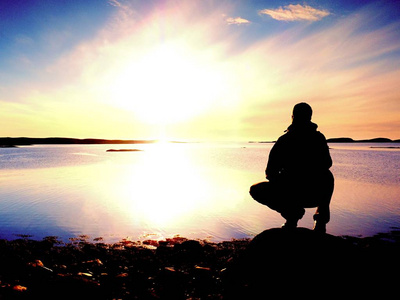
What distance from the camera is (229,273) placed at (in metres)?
6.46

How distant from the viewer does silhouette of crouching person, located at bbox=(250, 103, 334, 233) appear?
6004mm

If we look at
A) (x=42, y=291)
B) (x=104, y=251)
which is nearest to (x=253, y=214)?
(x=104, y=251)

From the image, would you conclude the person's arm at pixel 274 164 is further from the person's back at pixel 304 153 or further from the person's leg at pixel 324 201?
the person's leg at pixel 324 201

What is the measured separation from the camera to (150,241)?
10664 millimetres

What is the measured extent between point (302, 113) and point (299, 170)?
1.46 meters

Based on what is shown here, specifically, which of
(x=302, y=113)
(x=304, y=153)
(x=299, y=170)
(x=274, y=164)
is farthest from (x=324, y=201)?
(x=302, y=113)

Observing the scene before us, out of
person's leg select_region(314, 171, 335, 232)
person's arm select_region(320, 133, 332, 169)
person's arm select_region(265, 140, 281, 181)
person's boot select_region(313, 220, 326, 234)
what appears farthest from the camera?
person's boot select_region(313, 220, 326, 234)

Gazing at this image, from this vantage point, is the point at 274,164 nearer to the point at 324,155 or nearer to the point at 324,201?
the point at 324,155

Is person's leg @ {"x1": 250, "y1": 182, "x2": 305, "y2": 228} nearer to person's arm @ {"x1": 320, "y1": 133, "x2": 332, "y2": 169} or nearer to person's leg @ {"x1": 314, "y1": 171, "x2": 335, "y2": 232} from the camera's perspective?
person's leg @ {"x1": 314, "y1": 171, "x2": 335, "y2": 232}

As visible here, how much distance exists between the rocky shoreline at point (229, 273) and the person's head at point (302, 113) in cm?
284

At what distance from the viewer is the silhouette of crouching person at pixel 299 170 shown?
600cm

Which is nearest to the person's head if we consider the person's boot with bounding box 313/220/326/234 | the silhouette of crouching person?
the silhouette of crouching person

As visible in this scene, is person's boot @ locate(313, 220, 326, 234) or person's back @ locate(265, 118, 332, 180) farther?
person's boot @ locate(313, 220, 326, 234)

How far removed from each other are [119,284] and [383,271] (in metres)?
6.28
